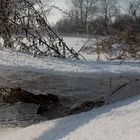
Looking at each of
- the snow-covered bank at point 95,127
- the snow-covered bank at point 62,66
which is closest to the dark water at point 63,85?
the snow-covered bank at point 62,66

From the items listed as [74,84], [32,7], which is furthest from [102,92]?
[32,7]

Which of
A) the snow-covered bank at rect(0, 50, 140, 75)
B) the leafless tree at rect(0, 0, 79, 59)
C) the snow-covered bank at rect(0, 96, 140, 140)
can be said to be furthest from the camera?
the leafless tree at rect(0, 0, 79, 59)

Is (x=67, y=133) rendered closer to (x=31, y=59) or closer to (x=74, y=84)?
(x=74, y=84)

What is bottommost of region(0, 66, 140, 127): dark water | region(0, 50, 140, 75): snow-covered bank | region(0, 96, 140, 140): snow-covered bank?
region(0, 96, 140, 140): snow-covered bank

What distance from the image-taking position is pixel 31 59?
3844mm

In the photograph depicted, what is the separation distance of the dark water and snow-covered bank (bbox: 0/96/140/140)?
22cm

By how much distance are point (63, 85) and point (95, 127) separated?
32.6 inches

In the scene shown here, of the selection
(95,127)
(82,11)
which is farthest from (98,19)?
(95,127)

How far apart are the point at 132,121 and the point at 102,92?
915mm

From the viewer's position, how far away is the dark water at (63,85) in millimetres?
3451

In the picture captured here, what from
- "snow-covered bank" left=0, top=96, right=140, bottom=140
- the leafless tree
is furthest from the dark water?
the leafless tree

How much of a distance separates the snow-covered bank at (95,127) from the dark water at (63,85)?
22 cm

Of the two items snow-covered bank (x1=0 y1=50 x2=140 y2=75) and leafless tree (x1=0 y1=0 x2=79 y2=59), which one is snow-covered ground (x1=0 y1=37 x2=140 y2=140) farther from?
leafless tree (x1=0 y1=0 x2=79 y2=59)

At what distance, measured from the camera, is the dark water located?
3.45m
